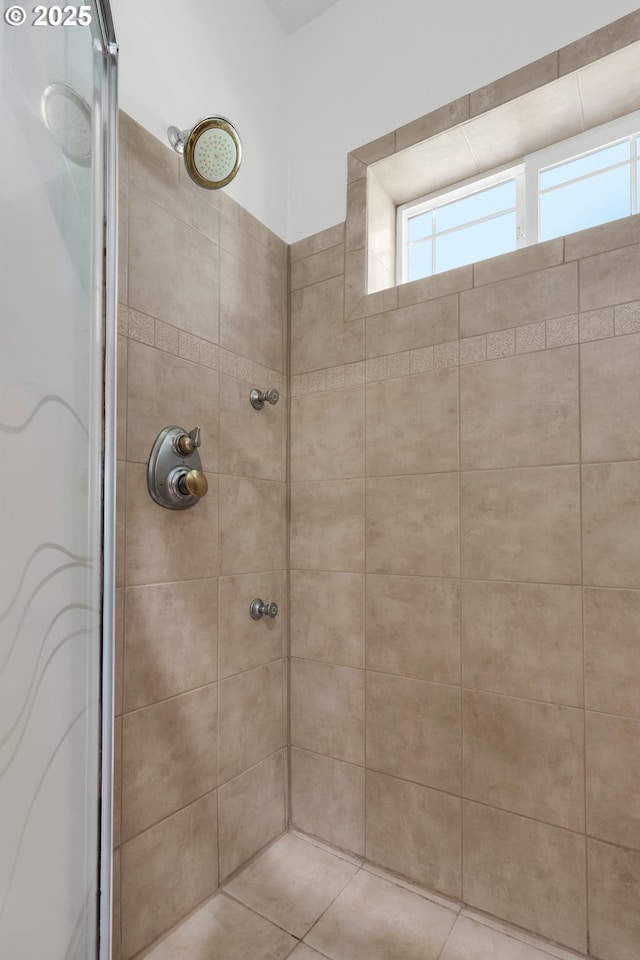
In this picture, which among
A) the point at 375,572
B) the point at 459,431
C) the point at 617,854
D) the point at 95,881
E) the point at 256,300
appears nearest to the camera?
the point at 95,881

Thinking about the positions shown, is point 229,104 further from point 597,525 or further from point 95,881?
point 95,881

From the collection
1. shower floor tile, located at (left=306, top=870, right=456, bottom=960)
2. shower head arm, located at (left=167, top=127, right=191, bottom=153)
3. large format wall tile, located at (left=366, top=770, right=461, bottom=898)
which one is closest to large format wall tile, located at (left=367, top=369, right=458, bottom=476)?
shower head arm, located at (left=167, top=127, right=191, bottom=153)

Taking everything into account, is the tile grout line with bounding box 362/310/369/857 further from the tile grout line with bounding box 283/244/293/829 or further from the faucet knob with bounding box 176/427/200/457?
the faucet knob with bounding box 176/427/200/457

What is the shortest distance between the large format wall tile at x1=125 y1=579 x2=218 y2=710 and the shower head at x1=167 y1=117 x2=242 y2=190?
44.8 inches

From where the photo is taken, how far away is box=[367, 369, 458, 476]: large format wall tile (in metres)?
1.54

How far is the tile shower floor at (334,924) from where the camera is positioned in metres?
1.29

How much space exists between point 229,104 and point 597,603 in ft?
6.18

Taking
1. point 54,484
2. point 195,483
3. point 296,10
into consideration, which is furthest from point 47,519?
point 296,10

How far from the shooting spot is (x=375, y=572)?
165cm

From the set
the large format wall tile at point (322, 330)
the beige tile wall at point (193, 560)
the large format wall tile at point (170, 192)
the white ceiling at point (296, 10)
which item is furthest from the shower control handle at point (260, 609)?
the white ceiling at point (296, 10)

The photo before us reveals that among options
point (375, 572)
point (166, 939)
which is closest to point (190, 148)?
point (375, 572)

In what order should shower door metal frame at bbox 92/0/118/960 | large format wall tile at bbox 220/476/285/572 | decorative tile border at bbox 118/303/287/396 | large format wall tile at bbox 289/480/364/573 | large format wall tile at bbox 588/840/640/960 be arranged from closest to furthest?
shower door metal frame at bbox 92/0/118/960
large format wall tile at bbox 588/840/640/960
decorative tile border at bbox 118/303/287/396
large format wall tile at bbox 220/476/285/572
large format wall tile at bbox 289/480/364/573

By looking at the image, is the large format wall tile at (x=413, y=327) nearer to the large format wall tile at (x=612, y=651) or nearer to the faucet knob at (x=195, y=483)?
the faucet knob at (x=195, y=483)

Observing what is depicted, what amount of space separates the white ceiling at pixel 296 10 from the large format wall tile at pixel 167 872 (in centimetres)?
267
